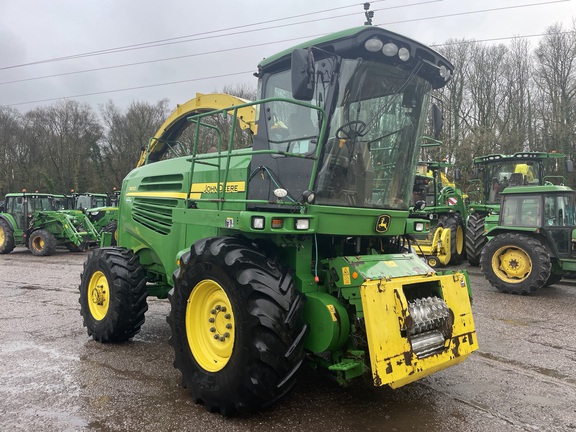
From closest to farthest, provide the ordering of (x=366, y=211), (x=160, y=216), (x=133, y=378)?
(x=366, y=211)
(x=133, y=378)
(x=160, y=216)

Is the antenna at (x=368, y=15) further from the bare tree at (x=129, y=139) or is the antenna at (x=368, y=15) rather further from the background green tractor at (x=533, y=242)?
the bare tree at (x=129, y=139)

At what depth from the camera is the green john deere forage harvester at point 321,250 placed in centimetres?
318

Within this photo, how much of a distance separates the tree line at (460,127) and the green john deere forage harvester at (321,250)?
1267 centimetres

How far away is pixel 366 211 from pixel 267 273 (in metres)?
1.06

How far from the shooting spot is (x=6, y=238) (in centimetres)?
1673

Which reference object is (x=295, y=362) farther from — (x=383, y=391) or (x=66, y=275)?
(x=66, y=275)

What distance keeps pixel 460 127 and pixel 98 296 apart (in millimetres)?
25906

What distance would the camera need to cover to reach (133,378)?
416cm

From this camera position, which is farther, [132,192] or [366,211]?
[132,192]

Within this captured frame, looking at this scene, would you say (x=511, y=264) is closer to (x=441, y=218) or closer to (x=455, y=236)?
(x=455, y=236)

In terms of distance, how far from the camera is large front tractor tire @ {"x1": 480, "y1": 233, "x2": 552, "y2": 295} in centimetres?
841

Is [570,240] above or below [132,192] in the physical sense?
below

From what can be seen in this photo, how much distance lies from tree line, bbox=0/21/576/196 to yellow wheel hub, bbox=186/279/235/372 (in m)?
12.8

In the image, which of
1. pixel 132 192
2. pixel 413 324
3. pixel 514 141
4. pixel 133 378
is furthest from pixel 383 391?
pixel 514 141
